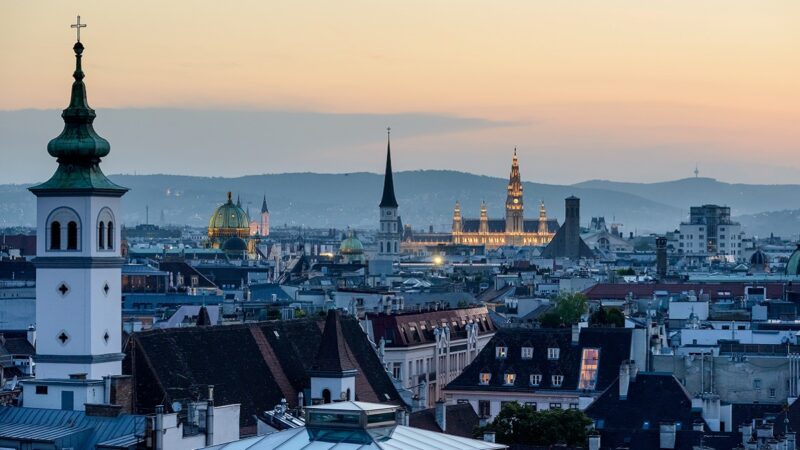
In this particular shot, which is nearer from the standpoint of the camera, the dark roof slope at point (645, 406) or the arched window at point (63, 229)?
the arched window at point (63, 229)

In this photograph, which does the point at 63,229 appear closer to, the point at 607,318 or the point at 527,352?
the point at 527,352

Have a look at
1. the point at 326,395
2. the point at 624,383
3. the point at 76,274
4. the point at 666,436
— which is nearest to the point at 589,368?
the point at 624,383

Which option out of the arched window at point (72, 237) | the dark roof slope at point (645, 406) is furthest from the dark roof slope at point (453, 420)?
the arched window at point (72, 237)

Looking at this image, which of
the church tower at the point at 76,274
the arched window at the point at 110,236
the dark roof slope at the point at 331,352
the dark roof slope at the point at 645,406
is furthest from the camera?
the dark roof slope at the point at 645,406

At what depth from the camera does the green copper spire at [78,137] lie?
65875 millimetres

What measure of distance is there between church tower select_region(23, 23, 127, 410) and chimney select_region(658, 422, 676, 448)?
17618 millimetres

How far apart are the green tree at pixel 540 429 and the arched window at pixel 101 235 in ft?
46.0

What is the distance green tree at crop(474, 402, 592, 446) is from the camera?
234 ft

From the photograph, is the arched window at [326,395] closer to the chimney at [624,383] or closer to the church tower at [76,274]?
the church tower at [76,274]

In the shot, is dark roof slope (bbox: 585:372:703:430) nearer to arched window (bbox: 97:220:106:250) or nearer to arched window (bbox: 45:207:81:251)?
arched window (bbox: 97:220:106:250)

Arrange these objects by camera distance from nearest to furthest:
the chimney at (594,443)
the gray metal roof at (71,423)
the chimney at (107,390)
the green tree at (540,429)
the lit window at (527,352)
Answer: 1. the gray metal roof at (71,423)
2. the chimney at (107,390)
3. the chimney at (594,443)
4. the green tree at (540,429)
5. the lit window at (527,352)

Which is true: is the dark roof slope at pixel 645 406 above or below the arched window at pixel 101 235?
below

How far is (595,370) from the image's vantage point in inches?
3848

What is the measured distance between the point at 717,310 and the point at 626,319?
31.6 m
